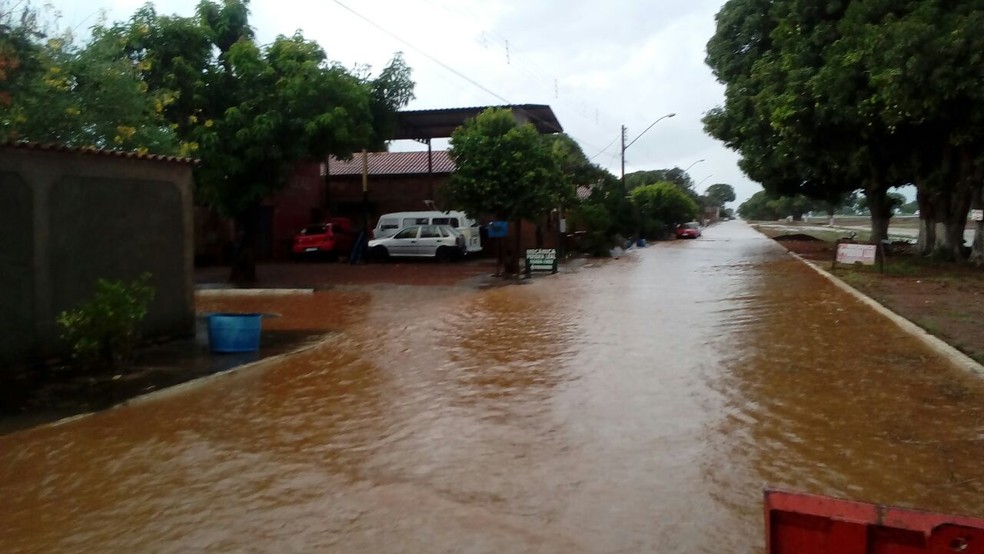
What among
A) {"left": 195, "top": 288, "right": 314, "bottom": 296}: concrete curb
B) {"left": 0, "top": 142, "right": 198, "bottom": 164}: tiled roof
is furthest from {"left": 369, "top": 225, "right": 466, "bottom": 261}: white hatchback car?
{"left": 0, "top": 142, "right": 198, "bottom": 164}: tiled roof

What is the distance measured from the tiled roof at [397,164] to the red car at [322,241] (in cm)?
541

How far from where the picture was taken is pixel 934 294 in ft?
59.1

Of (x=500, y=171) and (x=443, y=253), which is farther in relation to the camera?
(x=443, y=253)

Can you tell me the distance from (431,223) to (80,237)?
76.6ft

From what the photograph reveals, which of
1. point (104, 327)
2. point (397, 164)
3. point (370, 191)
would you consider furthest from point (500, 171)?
point (397, 164)

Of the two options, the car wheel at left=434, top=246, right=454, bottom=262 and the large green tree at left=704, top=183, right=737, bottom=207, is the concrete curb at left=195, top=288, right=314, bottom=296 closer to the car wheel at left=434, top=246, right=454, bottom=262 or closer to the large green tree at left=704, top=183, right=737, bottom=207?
the car wheel at left=434, top=246, right=454, bottom=262

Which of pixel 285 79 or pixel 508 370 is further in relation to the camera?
pixel 285 79

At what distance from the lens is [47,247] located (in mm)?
10453

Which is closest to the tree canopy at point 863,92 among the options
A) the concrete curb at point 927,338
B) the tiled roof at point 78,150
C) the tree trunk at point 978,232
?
the tree trunk at point 978,232

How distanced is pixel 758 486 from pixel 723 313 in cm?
1046

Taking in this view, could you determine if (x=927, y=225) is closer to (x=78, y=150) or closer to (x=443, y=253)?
(x=443, y=253)

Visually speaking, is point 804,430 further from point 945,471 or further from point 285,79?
point 285,79

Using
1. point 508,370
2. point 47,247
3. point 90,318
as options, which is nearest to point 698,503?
point 508,370

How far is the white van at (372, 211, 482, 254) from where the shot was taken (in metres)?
33.6
